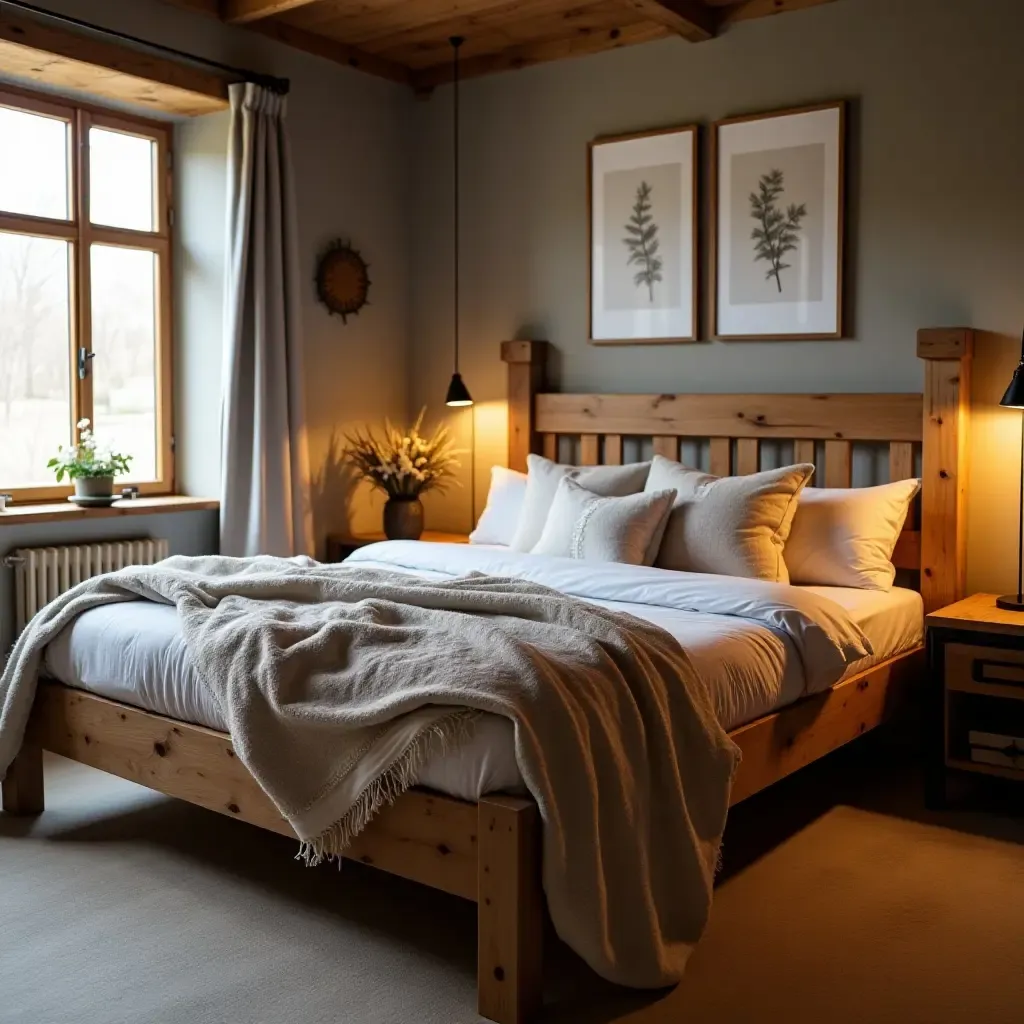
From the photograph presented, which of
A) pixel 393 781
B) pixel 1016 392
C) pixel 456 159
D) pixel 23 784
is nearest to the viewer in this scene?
pixel 393 781

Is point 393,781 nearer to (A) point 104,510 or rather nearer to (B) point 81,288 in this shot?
(A) point 104,510

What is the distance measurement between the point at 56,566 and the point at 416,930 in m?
2.18

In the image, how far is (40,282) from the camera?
4.48 metres

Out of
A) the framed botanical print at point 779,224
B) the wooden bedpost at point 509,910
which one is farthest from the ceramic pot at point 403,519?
the wooden bedpost at point 509,910

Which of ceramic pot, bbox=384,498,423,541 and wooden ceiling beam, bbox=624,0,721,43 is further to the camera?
ceramic pot, bbox=384,498,423,541

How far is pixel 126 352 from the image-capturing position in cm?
478

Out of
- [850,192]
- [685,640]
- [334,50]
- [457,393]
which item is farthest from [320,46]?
[685,640]

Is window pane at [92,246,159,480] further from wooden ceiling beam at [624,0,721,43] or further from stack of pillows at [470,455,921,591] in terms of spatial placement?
wooden ceiling beam at [624,0,721,43]

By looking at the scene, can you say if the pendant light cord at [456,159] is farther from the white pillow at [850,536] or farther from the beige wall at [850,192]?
the white pillow at [850,536]

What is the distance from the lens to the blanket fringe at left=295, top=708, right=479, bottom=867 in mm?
2406

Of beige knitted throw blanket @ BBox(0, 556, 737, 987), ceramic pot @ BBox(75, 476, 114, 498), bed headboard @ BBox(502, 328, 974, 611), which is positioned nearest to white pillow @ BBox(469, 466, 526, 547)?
bed headboard @ BBox(502, 328, 974, 611)

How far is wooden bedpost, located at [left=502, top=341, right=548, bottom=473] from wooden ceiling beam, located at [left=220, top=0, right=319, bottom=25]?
1.52 m

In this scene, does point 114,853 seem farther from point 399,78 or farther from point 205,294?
point 399,78

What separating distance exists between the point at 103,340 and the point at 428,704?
2860 millimetres
